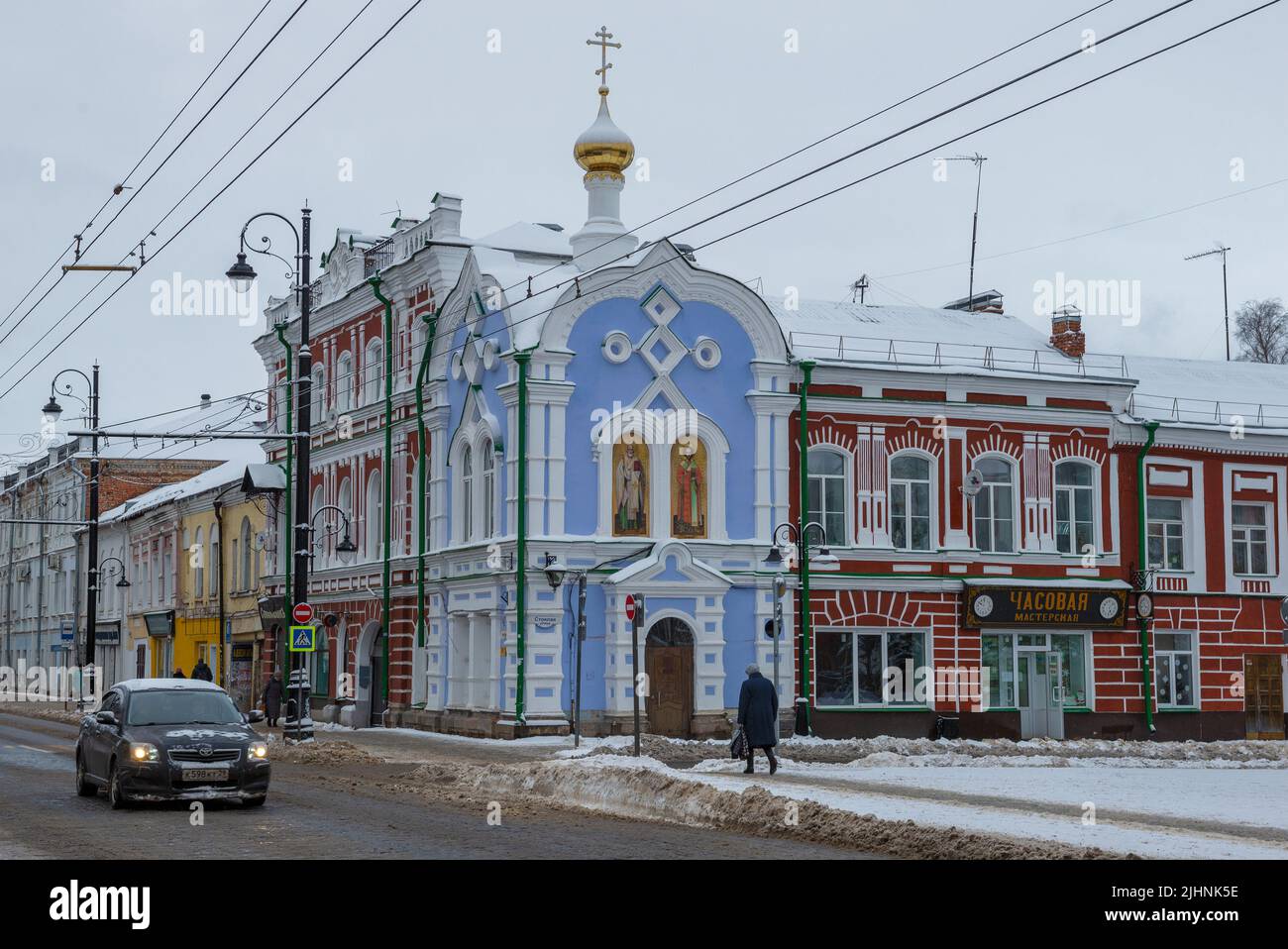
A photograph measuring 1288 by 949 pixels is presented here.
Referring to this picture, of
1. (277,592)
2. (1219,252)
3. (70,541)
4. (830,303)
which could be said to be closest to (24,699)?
(70,541)

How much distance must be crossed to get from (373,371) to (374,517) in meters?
3.48

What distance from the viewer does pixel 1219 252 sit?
177 feet

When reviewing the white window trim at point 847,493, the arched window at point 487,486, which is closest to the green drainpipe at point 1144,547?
the white window trim at point 847,493

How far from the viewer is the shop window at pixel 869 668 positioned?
3556 cm

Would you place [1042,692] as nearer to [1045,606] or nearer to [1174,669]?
[1045,606]

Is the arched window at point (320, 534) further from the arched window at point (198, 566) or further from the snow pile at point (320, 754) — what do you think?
the snow pile at point (320, 754)

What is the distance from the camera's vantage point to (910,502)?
3662 cm

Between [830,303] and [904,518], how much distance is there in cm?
709

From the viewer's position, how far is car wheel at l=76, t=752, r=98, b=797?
804 inches

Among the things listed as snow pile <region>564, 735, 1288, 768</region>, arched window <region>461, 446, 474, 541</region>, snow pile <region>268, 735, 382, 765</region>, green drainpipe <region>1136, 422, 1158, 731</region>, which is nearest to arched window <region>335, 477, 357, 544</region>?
arched window <region>461, 446, 474, 541</region>

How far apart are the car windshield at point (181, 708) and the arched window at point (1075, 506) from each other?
74.1ft

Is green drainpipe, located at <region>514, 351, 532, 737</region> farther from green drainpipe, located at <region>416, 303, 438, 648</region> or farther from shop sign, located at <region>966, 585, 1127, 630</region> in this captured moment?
shop sign, located at <region>966, 585, 1127, 630</region>

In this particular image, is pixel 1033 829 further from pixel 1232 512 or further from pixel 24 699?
pixel 24 699
